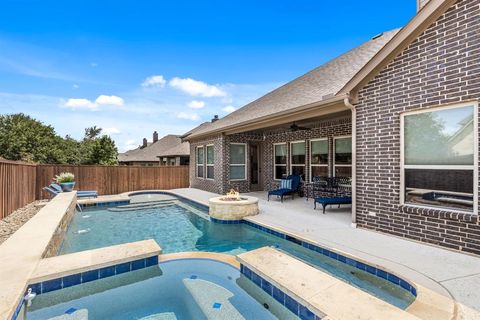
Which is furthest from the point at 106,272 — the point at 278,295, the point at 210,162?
the point at 210,162

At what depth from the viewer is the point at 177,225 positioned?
7410 mm

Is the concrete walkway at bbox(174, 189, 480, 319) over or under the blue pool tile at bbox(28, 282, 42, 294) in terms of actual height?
over

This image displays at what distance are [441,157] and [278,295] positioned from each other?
3747mm

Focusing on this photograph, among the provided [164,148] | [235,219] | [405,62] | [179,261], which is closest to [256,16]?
[405,62]

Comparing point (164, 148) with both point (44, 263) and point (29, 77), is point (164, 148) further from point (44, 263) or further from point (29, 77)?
point (44, 263)

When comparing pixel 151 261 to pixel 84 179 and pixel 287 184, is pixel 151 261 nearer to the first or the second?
pixel 287 184

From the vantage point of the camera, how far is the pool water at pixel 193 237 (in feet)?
11.8

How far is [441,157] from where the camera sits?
14.4 ft

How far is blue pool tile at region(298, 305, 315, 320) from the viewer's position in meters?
2.59

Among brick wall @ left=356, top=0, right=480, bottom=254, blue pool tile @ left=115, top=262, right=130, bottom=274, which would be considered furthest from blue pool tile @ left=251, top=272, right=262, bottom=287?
→ brick wall @ left=356, top=0, right=480, bottom=254

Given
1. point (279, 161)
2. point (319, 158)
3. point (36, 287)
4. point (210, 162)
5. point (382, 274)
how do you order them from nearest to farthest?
point (36, 287), point (382, 274), point (319, 158), point (279, 161), point (210, 162)

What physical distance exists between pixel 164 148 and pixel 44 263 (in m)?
30.4

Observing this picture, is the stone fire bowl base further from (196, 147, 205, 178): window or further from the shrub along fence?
(196, 147, 205, 178): window

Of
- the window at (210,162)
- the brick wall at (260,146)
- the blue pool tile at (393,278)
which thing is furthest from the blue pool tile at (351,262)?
the window at (210,162)
